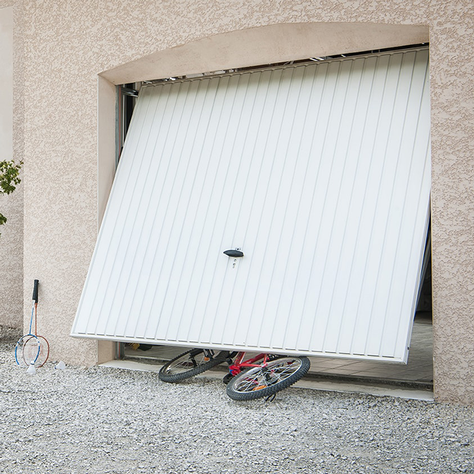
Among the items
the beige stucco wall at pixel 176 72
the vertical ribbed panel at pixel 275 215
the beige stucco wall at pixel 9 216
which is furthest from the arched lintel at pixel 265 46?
the beige stucco wall at pixel 9 216

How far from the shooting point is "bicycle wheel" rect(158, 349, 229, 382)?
6.05 m

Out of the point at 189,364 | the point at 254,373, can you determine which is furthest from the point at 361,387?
the point at 189,364

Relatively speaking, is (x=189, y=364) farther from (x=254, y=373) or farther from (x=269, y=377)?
(x=269, y=377)

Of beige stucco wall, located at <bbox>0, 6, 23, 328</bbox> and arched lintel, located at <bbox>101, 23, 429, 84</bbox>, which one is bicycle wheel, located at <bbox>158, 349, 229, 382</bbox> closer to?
arched lintel, located at <bbox>101, 23, 429, 84</bbox>

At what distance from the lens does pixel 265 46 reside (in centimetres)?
627

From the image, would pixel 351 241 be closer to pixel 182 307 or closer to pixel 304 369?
pixel 304 369

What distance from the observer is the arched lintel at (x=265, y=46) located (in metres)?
5.68

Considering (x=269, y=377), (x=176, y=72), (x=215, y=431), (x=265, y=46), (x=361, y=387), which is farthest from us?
(x=176, y=72)

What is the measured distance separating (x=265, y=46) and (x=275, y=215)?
5.71 feet

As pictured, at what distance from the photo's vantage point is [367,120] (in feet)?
19.6

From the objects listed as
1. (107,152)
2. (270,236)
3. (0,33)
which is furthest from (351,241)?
(0,33)

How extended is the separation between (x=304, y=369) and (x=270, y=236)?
1.40m

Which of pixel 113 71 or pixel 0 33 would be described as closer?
pixel 113 71

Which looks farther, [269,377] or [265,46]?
[265,46]
